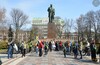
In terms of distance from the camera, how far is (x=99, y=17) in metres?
87.9

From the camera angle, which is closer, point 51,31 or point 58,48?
point 58,48

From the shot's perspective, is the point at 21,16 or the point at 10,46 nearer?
the point at 10,46

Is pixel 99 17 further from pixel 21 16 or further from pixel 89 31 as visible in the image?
pixel 21 16

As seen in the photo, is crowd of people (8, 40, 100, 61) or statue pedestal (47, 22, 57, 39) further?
statue pedestal (47, 22, 57, 39)

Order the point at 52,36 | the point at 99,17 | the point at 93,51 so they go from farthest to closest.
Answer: the point at 99,17
the point at 52,36
the point at 93,51

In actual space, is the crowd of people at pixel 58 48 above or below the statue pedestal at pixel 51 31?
below

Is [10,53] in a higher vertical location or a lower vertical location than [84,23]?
lower

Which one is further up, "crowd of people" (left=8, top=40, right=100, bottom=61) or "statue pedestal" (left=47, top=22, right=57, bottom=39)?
"statue pedestal" (left=47, top=22, right=57, bottom=39)

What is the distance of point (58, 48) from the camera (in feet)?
160

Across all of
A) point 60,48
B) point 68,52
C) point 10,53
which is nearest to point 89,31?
point 60,48

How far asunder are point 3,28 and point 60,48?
50425 mm

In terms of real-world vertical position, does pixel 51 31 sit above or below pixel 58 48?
above

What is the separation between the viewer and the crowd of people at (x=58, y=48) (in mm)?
27356

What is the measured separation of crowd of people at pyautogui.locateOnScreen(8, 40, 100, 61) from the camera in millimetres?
27356
